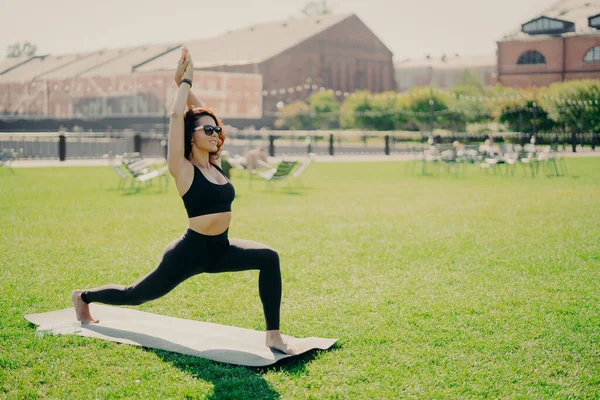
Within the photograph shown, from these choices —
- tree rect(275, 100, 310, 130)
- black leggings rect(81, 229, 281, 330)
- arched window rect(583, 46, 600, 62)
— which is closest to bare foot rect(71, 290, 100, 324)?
black leggings rect(81, 229, 281, 330)

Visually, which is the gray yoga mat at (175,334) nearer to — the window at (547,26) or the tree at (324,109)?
A: the window at (547,26)

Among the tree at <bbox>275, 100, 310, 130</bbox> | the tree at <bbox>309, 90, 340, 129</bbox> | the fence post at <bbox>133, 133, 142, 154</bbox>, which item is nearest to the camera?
the fence post at <bbox>133, 133, 142, 154</bbox>

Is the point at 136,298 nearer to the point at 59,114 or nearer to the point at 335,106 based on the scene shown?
the point at 335,106

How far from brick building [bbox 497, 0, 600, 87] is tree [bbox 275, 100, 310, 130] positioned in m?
14.6

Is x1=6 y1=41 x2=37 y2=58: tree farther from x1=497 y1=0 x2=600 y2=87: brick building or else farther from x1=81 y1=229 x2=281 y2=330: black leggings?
x1=81 y1=229 x2=281 y2=330: black leggings

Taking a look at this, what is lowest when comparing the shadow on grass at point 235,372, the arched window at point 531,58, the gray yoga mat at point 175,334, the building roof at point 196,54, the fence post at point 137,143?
the shadow on grass at point 235,372

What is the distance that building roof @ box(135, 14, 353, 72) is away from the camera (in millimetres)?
60172

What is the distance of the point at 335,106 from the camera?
186 feet

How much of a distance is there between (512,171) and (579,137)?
1793 centimetres

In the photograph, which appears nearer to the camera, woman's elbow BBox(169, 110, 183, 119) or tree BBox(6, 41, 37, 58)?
woman's elbow BBox(169, 110, 183, 119)

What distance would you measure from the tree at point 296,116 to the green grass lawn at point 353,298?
41.2 metres

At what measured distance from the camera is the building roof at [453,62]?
80000 mm

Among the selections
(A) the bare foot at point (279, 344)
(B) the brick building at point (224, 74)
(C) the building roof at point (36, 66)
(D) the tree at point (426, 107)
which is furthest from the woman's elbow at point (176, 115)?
(C) the building roof at point (36, 66)

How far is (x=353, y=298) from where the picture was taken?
6.32 meters
